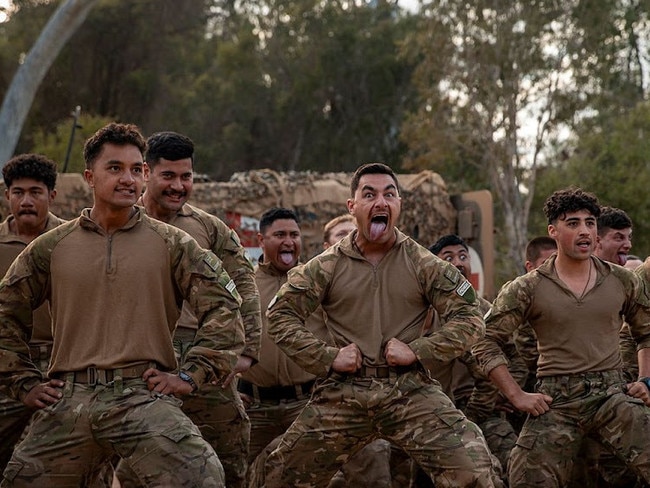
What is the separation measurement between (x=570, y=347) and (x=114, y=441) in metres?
3.40

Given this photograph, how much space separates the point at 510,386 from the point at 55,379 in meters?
3.15

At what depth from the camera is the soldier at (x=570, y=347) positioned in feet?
27.0

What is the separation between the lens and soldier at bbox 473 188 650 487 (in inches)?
324

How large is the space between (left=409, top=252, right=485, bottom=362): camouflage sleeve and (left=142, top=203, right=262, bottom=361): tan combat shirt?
3.69ft

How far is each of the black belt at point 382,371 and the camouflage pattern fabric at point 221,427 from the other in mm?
1016

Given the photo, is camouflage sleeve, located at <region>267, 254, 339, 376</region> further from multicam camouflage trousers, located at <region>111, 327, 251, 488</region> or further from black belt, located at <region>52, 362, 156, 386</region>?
black belt, located at <region>52, 362, 156, 386</region>

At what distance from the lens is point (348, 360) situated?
7062 mm

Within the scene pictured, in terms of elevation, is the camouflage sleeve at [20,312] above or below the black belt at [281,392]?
above

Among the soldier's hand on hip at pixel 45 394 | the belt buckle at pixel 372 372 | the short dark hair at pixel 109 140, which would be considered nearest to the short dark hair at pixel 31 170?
the short dark hair at pixel 109 140

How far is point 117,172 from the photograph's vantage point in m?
6.45

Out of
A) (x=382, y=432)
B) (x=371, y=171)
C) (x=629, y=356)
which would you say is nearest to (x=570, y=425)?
(x=629, y=356)

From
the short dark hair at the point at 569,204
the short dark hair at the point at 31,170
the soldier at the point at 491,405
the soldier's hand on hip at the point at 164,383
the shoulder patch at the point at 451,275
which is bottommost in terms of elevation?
the soldier at the point at 491,405

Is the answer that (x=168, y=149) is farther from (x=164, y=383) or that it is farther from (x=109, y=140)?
(x=164, y=383)

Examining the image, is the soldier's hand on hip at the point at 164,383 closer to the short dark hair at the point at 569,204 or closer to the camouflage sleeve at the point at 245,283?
the camouflage sleeve at the point at 245,283
